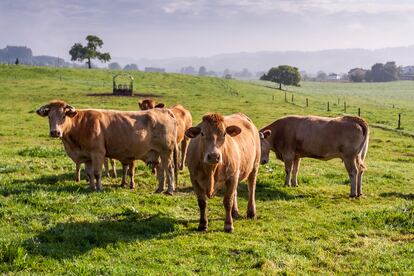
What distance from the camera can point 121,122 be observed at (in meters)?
13.6

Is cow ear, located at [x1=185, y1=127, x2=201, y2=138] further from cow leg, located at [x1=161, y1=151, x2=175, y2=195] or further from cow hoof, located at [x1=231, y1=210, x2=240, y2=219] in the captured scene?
cow leg, located at [x1=161, y1=151, x2=175, y2=195]

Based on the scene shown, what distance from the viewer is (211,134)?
9.79 metres

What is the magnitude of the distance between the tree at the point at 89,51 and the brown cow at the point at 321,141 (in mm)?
94776

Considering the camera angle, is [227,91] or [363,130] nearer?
[363,130]

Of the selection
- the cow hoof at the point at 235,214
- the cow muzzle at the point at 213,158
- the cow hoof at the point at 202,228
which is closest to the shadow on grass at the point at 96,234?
the cow hoof at the point at 202,228

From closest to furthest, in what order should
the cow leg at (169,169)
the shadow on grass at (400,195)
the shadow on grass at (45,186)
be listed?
the shadow on grass at (45,186)
the cow leg at (169,169)
the shadow on grass at (400,195)

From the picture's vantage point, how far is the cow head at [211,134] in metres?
9.55

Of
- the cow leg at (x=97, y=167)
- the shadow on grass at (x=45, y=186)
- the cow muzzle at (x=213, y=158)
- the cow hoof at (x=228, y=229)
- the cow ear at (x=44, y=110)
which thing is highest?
the cow ear at (x=44, y=110)

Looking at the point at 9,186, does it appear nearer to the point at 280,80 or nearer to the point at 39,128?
the point at 39,128

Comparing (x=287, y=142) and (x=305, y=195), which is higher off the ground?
(x=287, y=142)

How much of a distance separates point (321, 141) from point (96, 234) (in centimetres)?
945

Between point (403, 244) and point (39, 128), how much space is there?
26.5 metres

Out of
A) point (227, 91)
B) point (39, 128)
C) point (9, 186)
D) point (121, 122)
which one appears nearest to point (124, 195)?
point (121, 122)

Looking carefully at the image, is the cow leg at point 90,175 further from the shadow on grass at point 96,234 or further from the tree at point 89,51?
the tree at point 89,51
